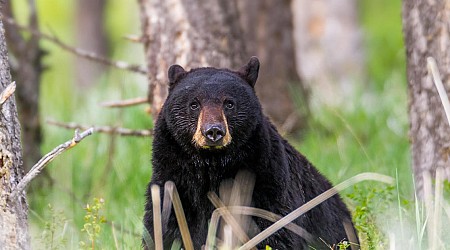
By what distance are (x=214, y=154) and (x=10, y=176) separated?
122cm

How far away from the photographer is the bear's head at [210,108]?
189 inches

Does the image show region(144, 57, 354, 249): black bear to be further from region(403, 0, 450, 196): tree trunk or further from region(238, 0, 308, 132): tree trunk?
region(238, 0, 308, 132): tree trunk

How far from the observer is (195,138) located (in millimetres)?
4809

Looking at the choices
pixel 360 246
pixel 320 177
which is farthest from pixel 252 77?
pixel 360 246

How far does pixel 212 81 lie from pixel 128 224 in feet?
4.71

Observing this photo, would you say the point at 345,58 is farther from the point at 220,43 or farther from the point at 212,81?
the point at 212,81

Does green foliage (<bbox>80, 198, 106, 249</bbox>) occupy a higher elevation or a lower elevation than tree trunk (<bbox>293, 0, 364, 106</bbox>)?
lower

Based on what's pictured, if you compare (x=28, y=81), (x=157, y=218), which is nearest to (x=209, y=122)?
(x=157, y=218)

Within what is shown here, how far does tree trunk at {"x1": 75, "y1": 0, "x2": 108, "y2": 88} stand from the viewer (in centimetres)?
1994

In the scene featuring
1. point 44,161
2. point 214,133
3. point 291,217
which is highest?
point 214,133

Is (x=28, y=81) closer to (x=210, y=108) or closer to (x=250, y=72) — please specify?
(x=250, y=72)

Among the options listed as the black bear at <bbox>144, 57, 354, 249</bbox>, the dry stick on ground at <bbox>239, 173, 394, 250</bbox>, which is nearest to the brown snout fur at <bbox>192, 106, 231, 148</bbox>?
the black bear at <bbox>144, 57, 354, 249</bbox>

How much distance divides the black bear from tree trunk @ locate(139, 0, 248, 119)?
5.37ft

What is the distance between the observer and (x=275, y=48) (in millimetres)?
10180
